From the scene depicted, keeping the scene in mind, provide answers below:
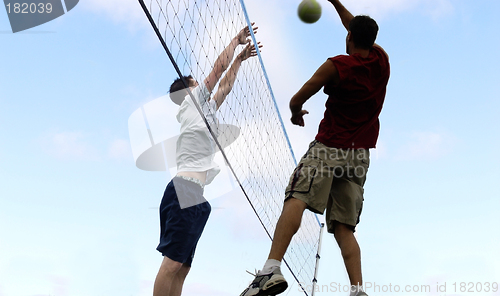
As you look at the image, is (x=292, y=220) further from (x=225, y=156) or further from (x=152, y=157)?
(x=152, y=157)

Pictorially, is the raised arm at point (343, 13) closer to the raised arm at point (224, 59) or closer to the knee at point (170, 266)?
the raised arm at point (224, 59)

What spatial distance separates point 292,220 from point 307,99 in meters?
0.72

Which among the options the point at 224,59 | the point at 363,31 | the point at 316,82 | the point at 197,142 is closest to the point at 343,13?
the point at 363,31

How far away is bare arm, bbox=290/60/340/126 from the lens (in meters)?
2.60

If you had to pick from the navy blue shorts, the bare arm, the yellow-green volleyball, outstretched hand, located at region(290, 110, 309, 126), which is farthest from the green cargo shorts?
the yellow-green volleyball

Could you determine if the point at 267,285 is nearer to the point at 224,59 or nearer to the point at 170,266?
the point at 170,266

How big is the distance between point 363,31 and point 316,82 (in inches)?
20.4

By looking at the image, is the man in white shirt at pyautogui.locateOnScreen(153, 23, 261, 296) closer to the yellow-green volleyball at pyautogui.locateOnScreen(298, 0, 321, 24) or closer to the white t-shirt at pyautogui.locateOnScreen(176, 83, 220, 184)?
the white t-shirt at pyautogui.locateOnScreen(176, 83, 220, 184)

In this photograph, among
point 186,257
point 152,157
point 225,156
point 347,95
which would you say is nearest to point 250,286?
point 186,257

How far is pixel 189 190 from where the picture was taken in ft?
11.2

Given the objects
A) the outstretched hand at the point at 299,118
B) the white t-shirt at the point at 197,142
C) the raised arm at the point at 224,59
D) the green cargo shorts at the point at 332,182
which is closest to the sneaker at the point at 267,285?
the green cargo shorts at the point at 332,182

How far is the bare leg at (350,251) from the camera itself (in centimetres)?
275

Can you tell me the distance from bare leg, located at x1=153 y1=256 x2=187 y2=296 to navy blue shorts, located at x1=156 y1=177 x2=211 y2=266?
4cm

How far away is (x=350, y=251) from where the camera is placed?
2789 millimetres
